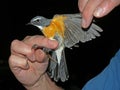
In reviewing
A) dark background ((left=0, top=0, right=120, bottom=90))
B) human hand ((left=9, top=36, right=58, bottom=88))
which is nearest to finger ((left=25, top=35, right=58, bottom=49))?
human hand ((left=9, top=36, right=58, bottom=88))

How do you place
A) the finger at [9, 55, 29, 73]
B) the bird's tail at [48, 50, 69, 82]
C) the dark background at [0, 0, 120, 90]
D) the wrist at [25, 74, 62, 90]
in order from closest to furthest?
the bird's tail at [48, 50, 69, 82] < the finger at [9, 55, 29, 73] < the wrist at [25, 74, 62, 90] < the dark background at [0, 0, 120, 90]

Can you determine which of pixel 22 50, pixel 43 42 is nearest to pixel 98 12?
pixel 43 42

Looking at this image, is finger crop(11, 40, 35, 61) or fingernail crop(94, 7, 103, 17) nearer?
fingernail crop(94, 7, 103, 17)

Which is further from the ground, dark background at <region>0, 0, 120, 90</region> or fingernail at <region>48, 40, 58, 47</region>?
fingernail at <region>48, 40, 58, 47</region>

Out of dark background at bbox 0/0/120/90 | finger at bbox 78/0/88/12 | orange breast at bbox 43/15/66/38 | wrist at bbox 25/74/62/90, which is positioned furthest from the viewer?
dark background at bbox 0/0/120/90

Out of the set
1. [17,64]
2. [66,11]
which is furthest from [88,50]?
[17,64]

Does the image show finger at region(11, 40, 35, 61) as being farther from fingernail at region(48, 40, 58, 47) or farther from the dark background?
the dark background

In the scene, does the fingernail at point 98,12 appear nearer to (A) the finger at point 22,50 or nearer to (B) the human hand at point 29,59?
(B) the human hand at point 29,59

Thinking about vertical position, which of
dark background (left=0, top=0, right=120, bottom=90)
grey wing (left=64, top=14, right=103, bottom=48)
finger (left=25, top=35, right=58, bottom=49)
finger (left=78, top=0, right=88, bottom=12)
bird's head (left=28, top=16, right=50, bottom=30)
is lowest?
dark background (left=0, top=0, right=120, bottom=90)

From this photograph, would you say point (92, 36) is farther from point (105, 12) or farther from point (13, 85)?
point (13, 85)
